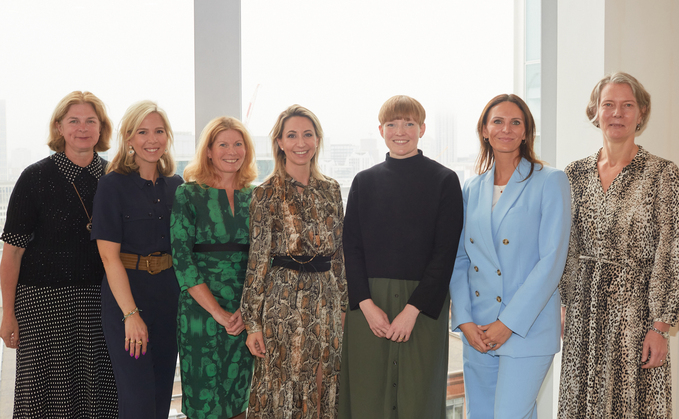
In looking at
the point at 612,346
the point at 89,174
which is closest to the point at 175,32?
the point at 89,174

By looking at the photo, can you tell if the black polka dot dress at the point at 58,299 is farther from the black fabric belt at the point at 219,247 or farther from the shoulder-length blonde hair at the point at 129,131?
the black fabric belt at the point at 219,247

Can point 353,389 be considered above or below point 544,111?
below

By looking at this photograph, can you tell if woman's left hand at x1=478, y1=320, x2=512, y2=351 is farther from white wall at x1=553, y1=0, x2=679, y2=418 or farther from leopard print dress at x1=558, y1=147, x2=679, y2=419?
white wall at x1=553, y1=0, x2=679, y2=418

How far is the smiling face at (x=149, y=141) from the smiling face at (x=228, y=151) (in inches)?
8.8

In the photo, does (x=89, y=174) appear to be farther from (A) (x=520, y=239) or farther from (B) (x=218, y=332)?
(A) (x=520, y=239)

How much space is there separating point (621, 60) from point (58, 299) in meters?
3.33

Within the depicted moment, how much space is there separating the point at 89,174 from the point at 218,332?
1.00m

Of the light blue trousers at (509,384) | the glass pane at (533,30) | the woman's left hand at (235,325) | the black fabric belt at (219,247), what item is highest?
the glass pane at (533,30)

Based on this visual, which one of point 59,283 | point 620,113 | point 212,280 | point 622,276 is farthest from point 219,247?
point 620,113

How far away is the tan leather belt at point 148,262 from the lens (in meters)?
2.09

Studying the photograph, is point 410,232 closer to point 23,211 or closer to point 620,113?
point 620,113

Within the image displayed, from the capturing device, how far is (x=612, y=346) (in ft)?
6.68

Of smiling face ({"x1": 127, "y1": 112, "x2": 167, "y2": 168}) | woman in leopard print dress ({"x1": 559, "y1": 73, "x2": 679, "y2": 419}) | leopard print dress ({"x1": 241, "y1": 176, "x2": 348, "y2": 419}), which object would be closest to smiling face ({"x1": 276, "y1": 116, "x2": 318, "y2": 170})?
leopard print dress ({"x1": 241, "y1": 176, "x2": 348, "y2": 419})

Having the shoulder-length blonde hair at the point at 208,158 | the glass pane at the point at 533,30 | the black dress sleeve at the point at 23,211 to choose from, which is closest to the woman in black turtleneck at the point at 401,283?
the shoulder-length blonde hair at the point at 208,158
